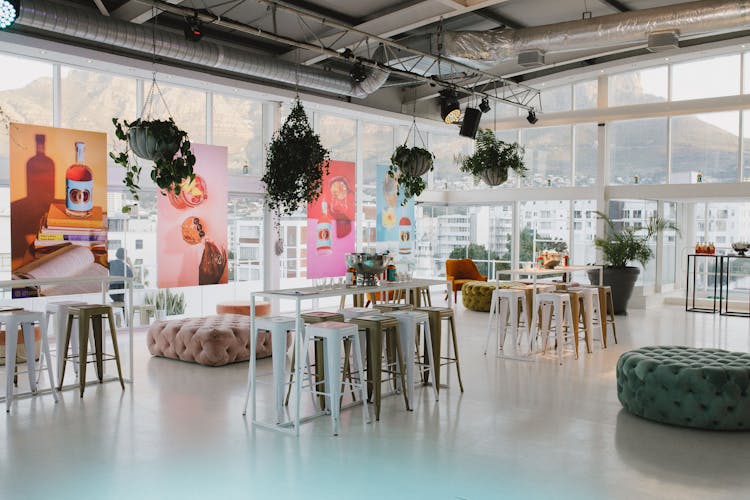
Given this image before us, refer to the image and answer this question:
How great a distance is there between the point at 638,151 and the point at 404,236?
4.69 metres

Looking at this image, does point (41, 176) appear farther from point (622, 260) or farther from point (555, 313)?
point (622, 260)

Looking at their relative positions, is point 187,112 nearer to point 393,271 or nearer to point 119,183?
point 119,183

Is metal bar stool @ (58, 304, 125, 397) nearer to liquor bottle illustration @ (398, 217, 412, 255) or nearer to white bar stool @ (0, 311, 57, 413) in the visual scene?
white bar stool @ (0, 311, 57, 413)

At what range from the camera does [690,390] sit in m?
4.85

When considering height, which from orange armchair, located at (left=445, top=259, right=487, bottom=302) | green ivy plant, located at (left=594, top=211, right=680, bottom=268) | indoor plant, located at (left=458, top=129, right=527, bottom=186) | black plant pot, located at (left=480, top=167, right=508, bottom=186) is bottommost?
orange armchair, located at (left=445, top=259, right=487, bottom=302)

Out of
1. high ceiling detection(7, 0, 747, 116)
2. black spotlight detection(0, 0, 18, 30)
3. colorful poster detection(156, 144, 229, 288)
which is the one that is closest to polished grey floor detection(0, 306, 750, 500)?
black spotlight detection(0, 0, 18, 30)

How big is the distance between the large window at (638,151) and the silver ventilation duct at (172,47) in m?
5.46

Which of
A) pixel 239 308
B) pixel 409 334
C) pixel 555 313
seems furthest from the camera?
pixel 239 308

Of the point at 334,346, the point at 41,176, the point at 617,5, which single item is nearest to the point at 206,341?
the point at 334,346

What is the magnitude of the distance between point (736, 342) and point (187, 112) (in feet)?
26.8

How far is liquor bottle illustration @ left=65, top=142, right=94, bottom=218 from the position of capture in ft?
27.4

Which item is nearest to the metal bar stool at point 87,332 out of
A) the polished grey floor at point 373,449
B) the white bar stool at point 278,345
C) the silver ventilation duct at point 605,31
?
the polished grey floor at point 373,449

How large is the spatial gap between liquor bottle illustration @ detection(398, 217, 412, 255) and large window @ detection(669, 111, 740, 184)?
4957mm

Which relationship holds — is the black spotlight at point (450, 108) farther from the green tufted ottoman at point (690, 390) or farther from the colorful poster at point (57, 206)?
the green tufted ottoman at point (690, 390)
